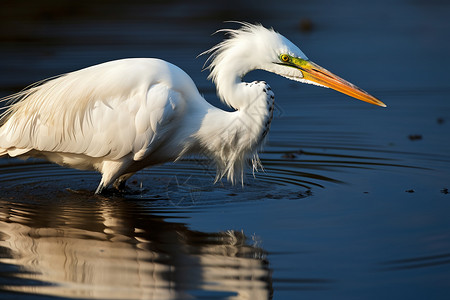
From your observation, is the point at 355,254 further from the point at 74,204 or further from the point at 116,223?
the point at 74,204

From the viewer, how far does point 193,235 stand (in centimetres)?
575

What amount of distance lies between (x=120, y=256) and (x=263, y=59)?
6.96 ft

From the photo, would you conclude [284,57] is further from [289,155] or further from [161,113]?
[289,155]

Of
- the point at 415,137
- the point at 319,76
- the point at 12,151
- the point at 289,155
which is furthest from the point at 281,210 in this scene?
the point at 415,137

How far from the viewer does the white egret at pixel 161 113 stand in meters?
6.45

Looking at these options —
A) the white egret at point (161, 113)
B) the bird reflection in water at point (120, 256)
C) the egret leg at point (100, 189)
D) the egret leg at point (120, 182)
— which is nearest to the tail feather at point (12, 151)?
the white egret at point (161, 113)

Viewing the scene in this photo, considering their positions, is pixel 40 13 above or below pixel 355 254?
above

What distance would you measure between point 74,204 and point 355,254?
2.61 m

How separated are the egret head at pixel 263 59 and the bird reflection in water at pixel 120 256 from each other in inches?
A: 52.1

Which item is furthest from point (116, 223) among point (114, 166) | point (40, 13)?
point (40, 13)

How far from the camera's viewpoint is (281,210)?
634cm

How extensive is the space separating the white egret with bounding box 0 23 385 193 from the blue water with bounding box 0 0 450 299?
416mm

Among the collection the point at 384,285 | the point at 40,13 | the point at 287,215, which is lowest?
the point at 384,285

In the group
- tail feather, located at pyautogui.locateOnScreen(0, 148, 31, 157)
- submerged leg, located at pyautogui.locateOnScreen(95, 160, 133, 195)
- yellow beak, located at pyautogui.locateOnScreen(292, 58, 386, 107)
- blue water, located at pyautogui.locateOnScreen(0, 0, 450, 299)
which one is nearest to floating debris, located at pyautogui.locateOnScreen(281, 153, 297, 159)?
blue water, located at pyautogui.locateOnScreen(0, 0, 450, 299)
